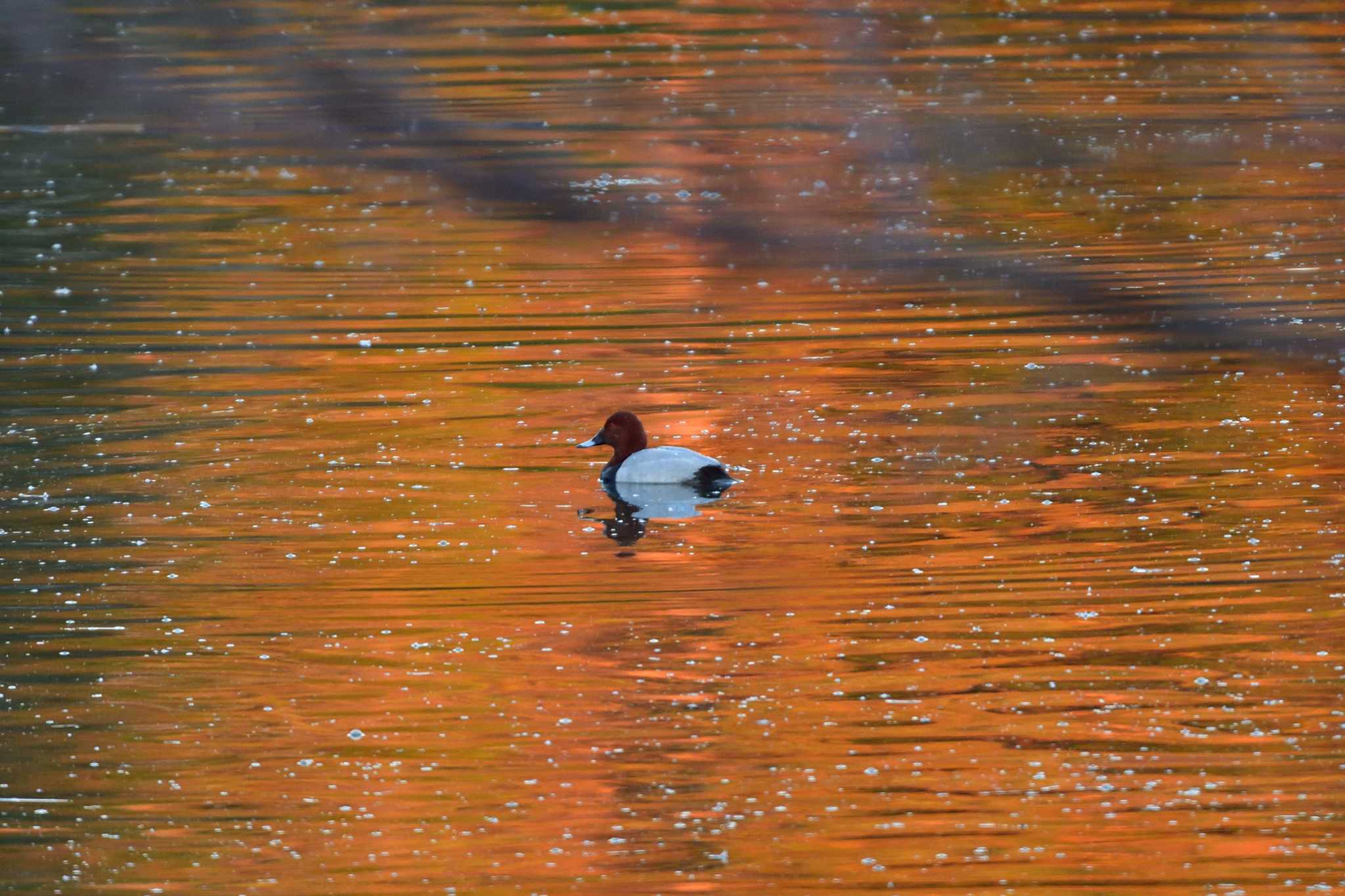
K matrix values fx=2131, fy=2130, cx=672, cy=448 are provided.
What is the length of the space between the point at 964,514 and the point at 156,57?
758 cm

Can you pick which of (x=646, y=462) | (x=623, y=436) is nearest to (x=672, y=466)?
(x=646, y=462)

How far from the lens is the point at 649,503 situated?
32.7 ft

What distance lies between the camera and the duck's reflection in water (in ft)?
31.9

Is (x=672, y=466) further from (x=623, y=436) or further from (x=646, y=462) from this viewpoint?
(x=623, y=436)

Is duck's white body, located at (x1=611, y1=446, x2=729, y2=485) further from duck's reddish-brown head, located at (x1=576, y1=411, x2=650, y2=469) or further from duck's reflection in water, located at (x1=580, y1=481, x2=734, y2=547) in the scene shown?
duck's reddish-brown head, located at (x1=576, y1=411, x2=650, y2=469)

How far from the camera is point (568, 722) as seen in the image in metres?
7.00

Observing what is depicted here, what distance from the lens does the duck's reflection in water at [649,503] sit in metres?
9.71

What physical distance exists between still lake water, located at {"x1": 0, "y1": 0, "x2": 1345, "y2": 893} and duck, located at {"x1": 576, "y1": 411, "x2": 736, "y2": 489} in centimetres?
12

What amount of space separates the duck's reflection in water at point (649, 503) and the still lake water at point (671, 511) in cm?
4

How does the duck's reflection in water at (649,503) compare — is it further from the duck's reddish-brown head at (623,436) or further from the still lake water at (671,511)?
the duck's reddish-brown head at (623,436)

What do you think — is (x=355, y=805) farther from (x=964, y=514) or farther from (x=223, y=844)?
(x=964, y=514)

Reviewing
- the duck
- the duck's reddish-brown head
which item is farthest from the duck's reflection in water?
the duck's reddish-brown head

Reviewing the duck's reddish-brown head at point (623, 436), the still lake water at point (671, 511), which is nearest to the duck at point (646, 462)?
the duck's reddish-brown head at point (623, 436)

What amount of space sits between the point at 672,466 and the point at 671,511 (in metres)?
0.23
